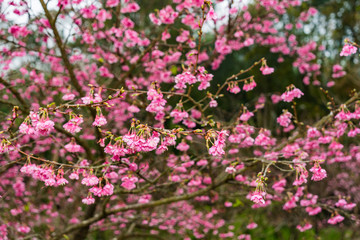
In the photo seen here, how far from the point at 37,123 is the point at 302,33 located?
29.0 feet

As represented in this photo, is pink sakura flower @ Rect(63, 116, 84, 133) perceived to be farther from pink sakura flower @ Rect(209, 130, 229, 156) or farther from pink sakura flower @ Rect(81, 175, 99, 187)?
pink sakura flower @ Rect(209, 130, 229, 156)

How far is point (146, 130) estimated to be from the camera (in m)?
1.96

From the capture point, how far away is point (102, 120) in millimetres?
2115

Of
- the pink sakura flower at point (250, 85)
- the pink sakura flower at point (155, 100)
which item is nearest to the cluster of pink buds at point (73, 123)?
the pink sakura flower at point (155, 100)

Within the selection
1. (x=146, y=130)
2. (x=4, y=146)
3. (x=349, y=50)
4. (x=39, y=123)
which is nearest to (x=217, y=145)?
(x=146, y=130)

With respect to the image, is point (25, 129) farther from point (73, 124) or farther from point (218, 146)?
point (218, 146)

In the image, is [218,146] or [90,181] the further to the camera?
[90,181]

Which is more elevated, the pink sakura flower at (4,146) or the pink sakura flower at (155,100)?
the pink sakura flower at (155,100)

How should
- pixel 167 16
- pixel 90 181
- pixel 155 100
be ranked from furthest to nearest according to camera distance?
pixel 167 16 < pixel 155 100 < pixel 90 181

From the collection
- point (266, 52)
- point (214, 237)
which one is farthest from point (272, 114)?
point (214, 237)

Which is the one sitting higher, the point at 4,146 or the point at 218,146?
the point at 4,146

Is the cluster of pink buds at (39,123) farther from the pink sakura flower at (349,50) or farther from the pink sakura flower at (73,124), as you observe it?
the pink sakura flower at (349,50)

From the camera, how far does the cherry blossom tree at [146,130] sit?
7.82 ft

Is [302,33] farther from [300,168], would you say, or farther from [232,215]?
[300,168]
